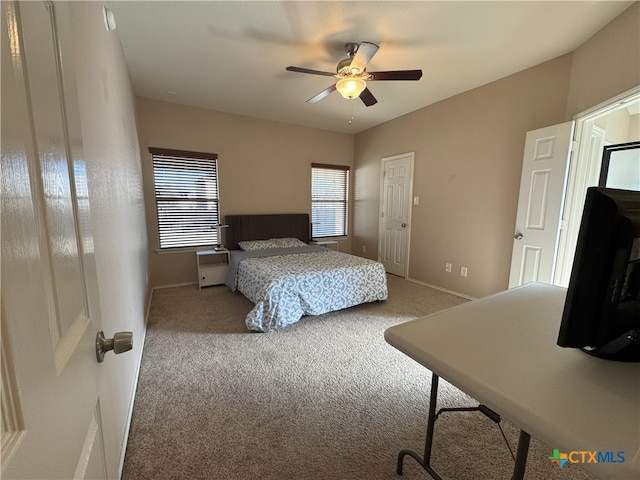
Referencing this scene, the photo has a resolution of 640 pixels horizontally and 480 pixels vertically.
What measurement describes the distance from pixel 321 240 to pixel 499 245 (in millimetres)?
2909

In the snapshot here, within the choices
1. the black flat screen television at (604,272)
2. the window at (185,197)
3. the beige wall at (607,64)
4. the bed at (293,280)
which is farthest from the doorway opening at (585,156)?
the window at (185,197)

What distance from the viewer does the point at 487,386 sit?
0.67 m

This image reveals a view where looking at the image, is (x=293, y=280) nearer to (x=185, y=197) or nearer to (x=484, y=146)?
(x=185, y=197)

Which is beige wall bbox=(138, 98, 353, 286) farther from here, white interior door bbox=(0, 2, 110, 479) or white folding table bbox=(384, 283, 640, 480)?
white folding table bbox=(384, 283, 640, 480)

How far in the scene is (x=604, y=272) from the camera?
0.67 meters

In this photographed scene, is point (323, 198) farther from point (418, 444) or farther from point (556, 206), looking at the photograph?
point (418, 444)

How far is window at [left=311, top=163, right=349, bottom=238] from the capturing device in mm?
5137

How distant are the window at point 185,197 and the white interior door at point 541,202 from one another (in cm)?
397

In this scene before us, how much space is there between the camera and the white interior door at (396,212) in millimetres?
4383

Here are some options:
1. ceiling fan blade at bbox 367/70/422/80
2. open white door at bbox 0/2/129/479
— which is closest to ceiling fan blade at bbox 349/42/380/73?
ceiling fan blade at bbox 367/70/422/80

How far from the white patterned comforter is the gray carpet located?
0.20m

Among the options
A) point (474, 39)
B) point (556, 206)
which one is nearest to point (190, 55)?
point (474, 39)

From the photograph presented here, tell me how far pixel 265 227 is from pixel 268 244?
0.42 m

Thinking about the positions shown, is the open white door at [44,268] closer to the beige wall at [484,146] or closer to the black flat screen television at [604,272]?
the black flat screen television at [604,272]
